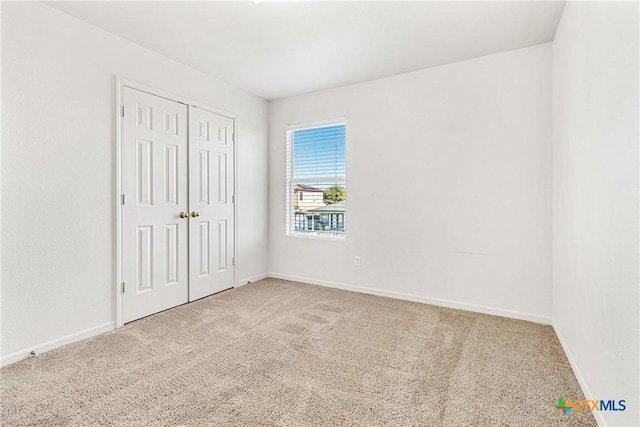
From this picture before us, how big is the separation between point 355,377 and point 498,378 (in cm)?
88

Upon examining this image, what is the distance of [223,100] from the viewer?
3.62m

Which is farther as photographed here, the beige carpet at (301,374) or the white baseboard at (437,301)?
the white baseboard at (437,301)

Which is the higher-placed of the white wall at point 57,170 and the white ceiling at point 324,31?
the white ceiling at point 324,31

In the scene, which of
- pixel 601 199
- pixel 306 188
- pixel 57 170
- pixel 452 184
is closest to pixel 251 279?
pixel 306 188

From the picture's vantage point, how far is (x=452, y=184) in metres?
3.13

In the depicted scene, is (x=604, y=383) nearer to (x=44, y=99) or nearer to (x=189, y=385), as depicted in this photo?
(x=189, y=385)

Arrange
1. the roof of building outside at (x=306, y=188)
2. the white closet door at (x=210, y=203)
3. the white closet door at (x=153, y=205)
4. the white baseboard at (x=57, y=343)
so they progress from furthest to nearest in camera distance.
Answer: the roof of building outside at (x=306, y=188), the white closet door at (x=210, y=203), the white closet door at (x=153, y=205), the white baseboard at (x=57, y=343)

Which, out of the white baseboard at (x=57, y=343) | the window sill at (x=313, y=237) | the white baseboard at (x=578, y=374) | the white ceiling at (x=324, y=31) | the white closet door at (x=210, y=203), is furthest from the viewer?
the window sill at (x=313, y=237)

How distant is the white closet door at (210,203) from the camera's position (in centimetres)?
330

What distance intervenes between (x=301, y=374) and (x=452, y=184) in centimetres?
230

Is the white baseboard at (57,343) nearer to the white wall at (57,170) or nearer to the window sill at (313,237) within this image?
the white wall at (57,170)

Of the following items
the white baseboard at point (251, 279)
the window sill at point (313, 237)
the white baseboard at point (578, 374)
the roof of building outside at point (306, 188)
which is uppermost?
the roof of building outside at point (306, 188)

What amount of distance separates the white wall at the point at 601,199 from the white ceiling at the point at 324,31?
1.61 ft

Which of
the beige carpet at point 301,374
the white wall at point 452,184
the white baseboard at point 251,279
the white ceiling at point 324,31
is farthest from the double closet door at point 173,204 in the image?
the white wall at point 452,184
